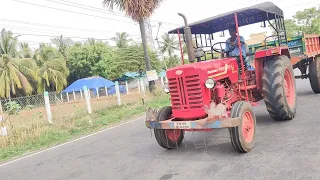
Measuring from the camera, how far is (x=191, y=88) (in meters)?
5.49

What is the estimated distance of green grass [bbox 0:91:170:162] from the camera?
8938 millimetres

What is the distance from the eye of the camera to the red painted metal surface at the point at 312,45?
9.61 meters

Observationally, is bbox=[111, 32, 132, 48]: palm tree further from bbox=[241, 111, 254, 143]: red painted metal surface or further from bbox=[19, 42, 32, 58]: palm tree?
bbox=[241, 111, 254, 143]: red painted metal surface

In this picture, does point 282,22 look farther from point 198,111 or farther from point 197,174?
point 197,174

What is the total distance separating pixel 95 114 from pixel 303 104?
8017mm

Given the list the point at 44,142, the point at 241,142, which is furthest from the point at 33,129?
the point at 241,142

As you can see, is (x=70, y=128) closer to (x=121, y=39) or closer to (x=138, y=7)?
(x=138, y=7)

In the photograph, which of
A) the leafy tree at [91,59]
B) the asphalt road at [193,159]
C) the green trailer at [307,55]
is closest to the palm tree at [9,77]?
the leafy tree at [91,59]

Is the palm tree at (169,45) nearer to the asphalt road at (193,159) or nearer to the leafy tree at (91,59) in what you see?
the leafy tree at (91,59)

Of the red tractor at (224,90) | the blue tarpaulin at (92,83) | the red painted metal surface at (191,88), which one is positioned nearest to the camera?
the red tractor at (224,90)

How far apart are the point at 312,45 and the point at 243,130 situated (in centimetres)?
644

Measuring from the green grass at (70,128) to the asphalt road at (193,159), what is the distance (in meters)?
1.30

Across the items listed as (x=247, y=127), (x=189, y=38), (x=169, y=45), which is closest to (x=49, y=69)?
(x=169, y=45)

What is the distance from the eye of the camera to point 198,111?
5.46 m
